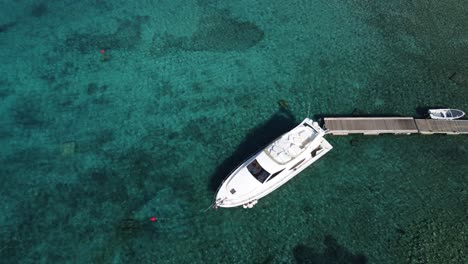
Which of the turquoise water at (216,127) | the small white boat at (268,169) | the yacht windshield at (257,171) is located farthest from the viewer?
the yacht windshield at (257,171)

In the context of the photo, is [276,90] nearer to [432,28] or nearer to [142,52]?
[142,52]

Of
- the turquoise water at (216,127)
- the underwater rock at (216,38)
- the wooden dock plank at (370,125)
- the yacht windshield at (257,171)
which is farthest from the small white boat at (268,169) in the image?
the underwater rock at (216,38)

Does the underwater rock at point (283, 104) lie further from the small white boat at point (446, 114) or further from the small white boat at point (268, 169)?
the small white boat at point (446, 114)

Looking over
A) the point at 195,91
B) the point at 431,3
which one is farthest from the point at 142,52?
the point at 431,3

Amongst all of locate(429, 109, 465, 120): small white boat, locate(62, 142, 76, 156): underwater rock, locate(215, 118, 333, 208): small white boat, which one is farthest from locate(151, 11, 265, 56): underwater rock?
locate(429, 109, 465, 120): small white boat

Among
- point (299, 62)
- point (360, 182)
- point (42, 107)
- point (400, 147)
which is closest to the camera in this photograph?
point (360, 182)

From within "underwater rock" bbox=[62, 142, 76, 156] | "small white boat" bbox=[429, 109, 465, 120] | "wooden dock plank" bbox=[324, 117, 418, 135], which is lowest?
"underwater rock" bbox=[62, 142, 76, 156]

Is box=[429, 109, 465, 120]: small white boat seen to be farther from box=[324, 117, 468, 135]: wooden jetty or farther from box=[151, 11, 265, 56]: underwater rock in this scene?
box=[151, 11, 265, 56]: underwater rock
